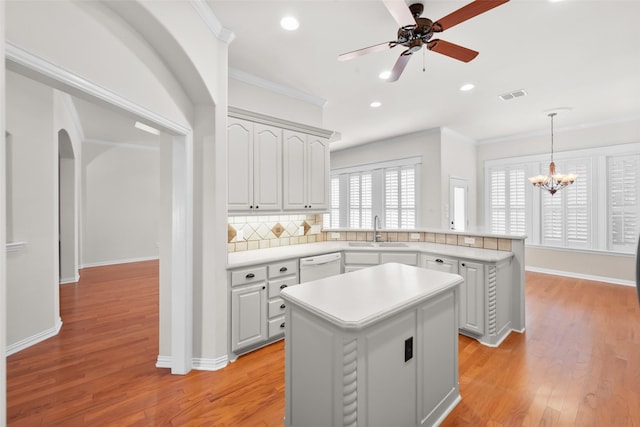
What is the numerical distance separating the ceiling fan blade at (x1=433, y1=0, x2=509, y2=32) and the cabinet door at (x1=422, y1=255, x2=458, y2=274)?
2.25m

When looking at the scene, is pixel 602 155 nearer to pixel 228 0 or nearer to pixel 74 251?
pixel 228 0

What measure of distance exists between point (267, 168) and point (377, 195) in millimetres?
4019

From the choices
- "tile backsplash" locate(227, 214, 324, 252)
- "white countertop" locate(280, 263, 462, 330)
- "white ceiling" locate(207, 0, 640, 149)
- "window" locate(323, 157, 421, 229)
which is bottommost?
"white countertop" locate(280, 263, 462, 330)

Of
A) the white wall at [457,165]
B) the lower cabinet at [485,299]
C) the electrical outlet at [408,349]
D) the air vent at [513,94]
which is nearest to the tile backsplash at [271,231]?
the lower cabinet at [485,299]

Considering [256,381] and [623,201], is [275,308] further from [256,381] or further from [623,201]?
[623,201]

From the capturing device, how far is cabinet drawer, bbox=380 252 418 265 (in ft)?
11.3

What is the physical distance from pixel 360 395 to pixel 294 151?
2769 mm

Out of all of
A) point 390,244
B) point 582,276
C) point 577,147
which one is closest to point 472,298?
point 390,244

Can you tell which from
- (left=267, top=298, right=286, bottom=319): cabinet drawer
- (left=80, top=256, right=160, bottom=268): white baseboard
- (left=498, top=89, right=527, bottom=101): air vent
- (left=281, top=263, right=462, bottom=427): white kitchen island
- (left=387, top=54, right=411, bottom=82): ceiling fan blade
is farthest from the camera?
(left=80, top=256, right=160, bottom=268): white baseboard

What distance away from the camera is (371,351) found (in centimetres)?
132

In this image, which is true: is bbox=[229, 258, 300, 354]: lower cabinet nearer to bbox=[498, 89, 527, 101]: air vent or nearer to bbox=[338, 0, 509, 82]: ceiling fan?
bbox=[338, 0, 509, 82]: ceiling fan

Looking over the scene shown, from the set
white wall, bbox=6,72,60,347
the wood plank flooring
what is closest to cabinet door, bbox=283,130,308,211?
the wood plank flooring

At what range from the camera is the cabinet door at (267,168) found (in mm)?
3078

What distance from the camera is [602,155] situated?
5.03m
